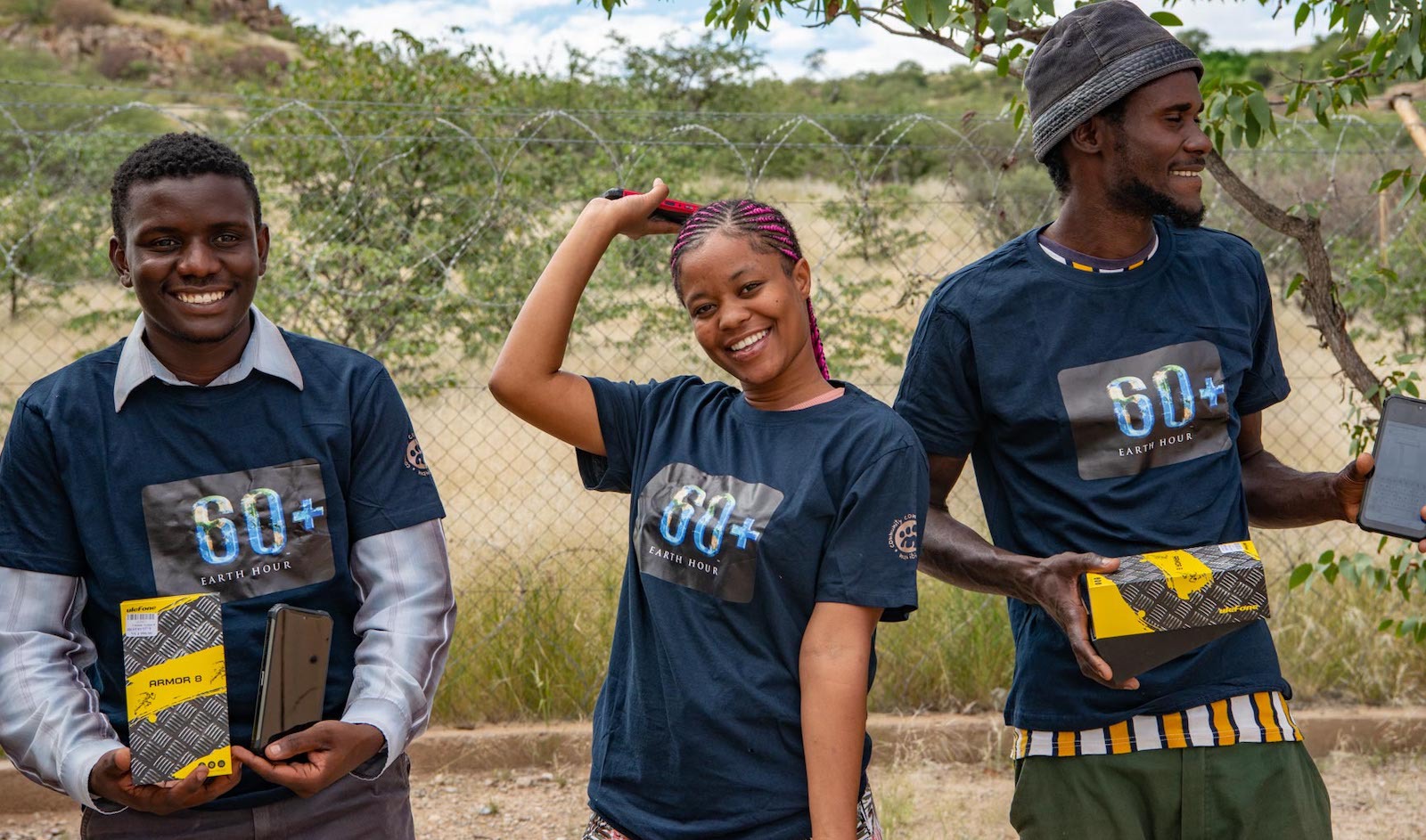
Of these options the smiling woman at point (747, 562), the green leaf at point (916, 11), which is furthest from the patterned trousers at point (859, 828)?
the green leaf at point (916, 11)

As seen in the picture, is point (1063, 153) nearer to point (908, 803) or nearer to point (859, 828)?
point (859, 828)

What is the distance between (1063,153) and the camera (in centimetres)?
231

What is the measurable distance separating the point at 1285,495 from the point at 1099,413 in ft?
1.53

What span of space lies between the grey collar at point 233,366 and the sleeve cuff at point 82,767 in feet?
1.67

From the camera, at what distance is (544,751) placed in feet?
15.0

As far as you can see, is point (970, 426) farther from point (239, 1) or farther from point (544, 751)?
point (239, 1)

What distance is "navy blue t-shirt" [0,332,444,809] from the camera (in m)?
2.00

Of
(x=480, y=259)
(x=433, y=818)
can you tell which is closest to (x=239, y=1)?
(x=480, y=259)

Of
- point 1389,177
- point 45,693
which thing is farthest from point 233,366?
point 1389,177

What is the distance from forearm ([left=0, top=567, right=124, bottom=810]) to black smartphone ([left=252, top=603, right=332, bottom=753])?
0.25 metres

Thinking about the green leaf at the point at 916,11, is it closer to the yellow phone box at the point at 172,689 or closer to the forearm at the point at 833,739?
the forearm at the point at 833,739

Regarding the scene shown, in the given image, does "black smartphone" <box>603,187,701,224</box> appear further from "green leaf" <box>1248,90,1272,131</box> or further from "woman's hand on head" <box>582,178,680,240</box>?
"green leaf" <box>1248,90,1272,131</box>

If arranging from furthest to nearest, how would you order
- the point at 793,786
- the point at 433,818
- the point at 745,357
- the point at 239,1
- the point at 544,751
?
the point at 239,1 → the point at 544,751 → the point at 433,818 → the point at 745,357 → the point at 793,786

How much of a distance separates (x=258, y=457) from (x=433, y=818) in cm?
256
